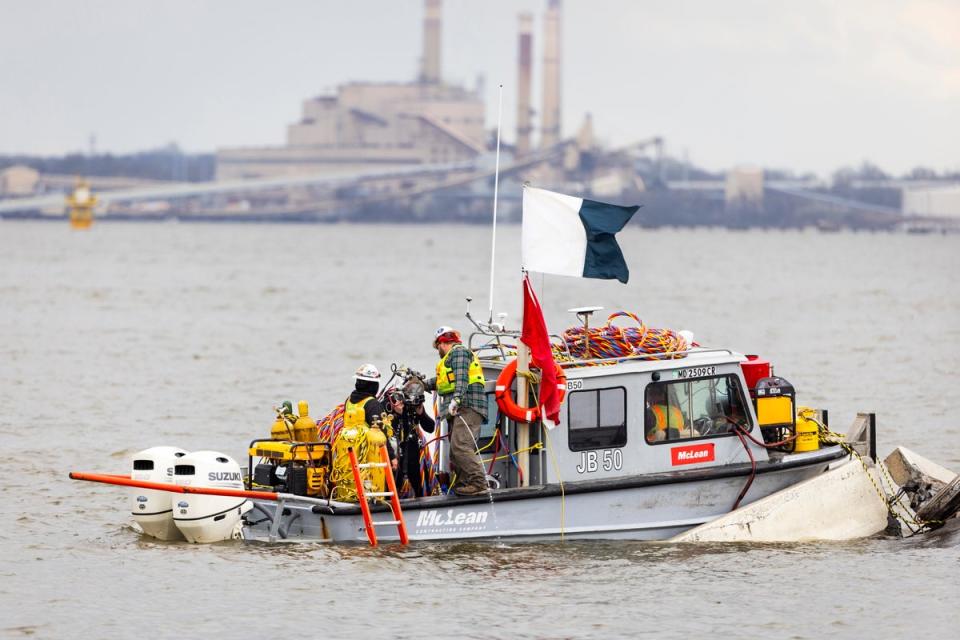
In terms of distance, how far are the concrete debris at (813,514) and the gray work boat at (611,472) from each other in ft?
0.56

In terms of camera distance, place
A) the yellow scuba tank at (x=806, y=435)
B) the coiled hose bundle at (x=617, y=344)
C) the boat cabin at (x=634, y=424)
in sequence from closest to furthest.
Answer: the boat cabin at (x=634, y=424), the coiled hose bundle at (x=617, y=344), the yellow scuba tank at (x=806, y=435)

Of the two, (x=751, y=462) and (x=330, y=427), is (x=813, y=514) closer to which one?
(x=751, y=462)

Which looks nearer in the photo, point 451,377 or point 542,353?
point 542,353

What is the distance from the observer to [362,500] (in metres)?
15.5

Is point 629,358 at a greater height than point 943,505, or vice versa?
point 629,358

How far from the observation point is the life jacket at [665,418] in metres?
16.2

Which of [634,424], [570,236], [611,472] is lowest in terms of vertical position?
[611,472]

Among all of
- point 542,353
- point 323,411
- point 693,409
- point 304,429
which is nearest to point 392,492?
point 304,429

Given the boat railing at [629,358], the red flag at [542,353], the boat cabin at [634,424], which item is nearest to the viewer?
the red flag at [542,353]

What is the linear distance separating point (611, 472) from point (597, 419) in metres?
0.53

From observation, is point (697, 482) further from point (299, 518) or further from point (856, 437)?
point (299, 518)

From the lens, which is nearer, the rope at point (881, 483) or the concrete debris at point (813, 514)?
the concrete debris at point (813, 514)

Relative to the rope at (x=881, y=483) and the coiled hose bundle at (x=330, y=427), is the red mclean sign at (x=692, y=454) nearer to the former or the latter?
the rope at (x=881, y=483)

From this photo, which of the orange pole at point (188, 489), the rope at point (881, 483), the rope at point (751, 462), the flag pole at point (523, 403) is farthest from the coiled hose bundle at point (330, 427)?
the rope at point (881, 483)
